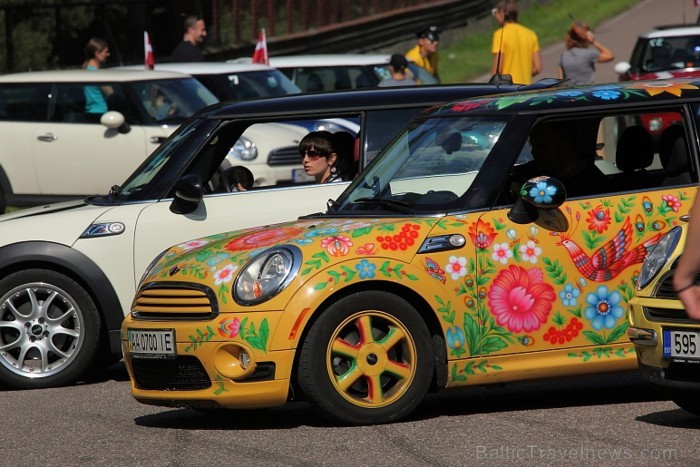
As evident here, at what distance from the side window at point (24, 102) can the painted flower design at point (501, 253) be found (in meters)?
9.74

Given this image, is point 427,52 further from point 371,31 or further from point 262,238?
point 371,31

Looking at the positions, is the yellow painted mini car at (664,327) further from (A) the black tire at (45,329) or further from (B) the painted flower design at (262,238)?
(A) the black tire at (45,329)

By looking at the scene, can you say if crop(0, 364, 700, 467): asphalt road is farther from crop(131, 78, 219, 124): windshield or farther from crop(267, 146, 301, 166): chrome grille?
crop(131, 78, 219, 124): windshield

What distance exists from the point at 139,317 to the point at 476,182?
5.73 feet

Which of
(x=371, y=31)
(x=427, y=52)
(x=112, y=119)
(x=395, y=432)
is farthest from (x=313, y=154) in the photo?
(x=371, y=31)

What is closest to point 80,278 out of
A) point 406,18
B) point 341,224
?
point 341,224

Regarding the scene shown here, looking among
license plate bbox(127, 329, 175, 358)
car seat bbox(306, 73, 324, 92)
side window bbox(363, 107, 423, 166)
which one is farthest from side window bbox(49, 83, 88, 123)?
license plate bbox(127, 329, 175, 358)

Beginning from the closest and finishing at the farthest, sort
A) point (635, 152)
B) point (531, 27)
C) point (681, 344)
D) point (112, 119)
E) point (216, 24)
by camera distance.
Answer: point (681, 344) → point (635, 152) → point (112, 119) → point (216, 24) → point (531, 27)

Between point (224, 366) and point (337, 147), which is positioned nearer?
point (224, 366)

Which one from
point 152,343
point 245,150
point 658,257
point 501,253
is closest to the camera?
point 658,257

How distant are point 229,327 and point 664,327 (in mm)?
1942

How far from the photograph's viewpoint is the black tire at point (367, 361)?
271 inches

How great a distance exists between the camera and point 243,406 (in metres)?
7.01

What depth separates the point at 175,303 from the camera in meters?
7.18
